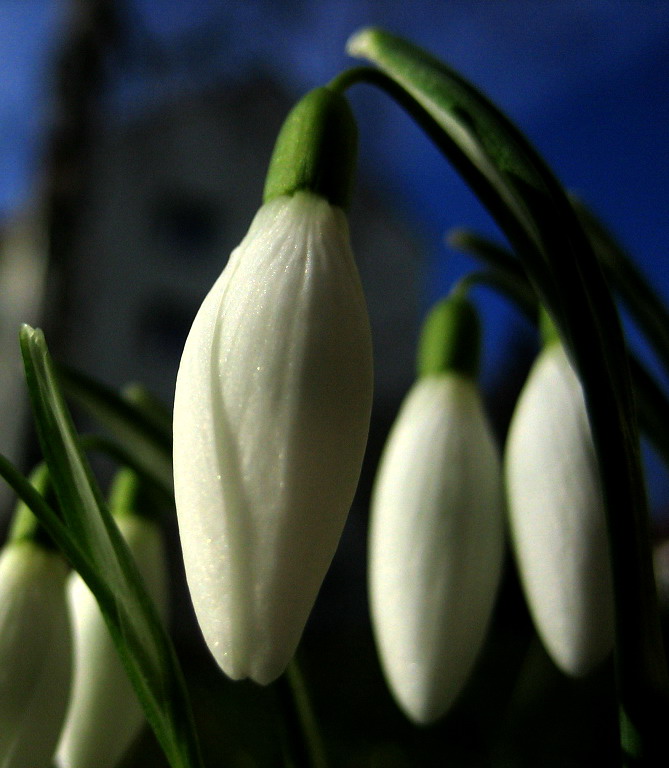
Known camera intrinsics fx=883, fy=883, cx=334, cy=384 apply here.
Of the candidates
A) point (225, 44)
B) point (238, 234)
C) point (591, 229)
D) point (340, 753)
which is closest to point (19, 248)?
point (238, 234)

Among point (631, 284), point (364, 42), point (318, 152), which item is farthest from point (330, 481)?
point (631, 284)

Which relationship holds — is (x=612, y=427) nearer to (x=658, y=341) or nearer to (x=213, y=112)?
(x=658, y=341)

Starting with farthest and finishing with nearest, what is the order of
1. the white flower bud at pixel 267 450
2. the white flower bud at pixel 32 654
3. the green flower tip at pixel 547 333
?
the green flower tip at pixel 547 333, the white flower bud at pixel 32 654, the white flower bud at pixel 267 450

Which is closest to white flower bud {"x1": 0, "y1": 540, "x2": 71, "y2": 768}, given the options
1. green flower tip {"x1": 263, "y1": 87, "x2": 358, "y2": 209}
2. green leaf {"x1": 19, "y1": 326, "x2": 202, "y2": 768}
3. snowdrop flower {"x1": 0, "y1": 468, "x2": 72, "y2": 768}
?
snowdrop flower {"x1": 0, "y1": 468, "x2": 72, "y2": 768}

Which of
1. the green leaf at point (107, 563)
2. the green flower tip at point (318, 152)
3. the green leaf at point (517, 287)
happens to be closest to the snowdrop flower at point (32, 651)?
the green leaf at point (107, 563)

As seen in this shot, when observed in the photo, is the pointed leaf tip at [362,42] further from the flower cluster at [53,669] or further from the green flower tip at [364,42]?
the flower cluster at [53,669]

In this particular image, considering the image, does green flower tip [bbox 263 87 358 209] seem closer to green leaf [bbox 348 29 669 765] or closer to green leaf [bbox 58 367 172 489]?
green leaf [bbox 348 29 669 765]

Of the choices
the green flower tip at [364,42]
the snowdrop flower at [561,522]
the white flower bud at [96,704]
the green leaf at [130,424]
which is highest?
the green flower tip at [364,42]
